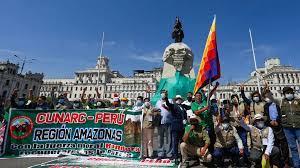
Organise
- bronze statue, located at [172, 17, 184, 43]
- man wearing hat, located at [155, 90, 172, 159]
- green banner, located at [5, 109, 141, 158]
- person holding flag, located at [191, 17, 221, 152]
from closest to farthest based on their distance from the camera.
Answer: person holding flag, located at [191, 17, 221, 152] < man wearing hat, located at [155, 90, 172, 159] < green banner, located at [5, 109, 141, 158] < bronze statue, located at [172, 17, 184, 43]

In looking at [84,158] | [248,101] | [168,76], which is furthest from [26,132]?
[168,76]

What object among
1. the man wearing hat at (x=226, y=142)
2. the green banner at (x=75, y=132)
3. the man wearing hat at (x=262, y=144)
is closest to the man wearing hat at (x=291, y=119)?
the man wearing hat at (x=262, y=144)

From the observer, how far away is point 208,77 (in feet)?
23.4

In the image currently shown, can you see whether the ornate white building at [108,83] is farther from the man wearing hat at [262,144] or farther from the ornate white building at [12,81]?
the man wearing hat at [262,144]

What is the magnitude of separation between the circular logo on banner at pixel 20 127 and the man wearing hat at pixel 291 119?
780cm

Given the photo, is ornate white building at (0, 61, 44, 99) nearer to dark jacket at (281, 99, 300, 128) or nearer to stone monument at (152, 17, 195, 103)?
stone monument at (152, 17, 195, 103)

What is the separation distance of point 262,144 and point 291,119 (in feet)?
3.81

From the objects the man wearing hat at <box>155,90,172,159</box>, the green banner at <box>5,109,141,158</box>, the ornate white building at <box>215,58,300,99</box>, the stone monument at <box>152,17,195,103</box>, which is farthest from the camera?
the ornate white building at <box>215,58,300,99</box>

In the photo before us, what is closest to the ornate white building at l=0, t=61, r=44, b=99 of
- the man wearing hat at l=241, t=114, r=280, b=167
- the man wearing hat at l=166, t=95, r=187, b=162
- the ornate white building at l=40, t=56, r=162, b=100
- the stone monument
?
A: the ornate white building at l=40, t=56, r=162, b=100

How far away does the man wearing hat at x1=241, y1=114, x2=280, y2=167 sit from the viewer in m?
5.40

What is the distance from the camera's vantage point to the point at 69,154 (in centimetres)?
760

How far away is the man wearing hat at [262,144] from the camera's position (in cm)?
540

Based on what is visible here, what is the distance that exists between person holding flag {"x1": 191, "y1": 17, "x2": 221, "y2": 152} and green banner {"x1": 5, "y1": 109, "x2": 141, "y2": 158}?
219 cm

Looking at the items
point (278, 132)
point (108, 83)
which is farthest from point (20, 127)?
point (108, 83)
